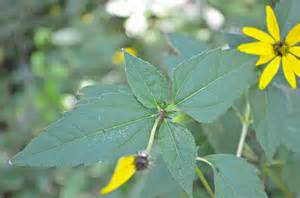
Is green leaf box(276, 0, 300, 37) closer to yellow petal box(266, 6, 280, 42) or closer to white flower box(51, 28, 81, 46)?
yellow petal box(266, 6, 280, 42)

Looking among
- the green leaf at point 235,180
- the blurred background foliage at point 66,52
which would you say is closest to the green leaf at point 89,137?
the green leaf at point 235,180

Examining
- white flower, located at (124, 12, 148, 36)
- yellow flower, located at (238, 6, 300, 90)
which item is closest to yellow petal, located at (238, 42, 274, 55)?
yellow flower, located at (238, 6, 300, 90)

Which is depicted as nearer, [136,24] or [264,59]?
[264,59]

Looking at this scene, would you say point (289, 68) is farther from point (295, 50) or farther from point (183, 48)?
point (183, 48)

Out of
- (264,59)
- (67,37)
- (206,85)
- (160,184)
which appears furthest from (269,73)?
(67,37)

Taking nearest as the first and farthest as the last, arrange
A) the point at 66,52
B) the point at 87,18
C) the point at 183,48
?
the point at 183,48
the point at 66,52
the point at 87,18

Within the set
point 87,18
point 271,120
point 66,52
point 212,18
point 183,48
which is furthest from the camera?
point 87,18

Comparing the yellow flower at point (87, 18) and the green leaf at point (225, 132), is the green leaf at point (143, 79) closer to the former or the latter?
the green leaf at point (225, 132)
